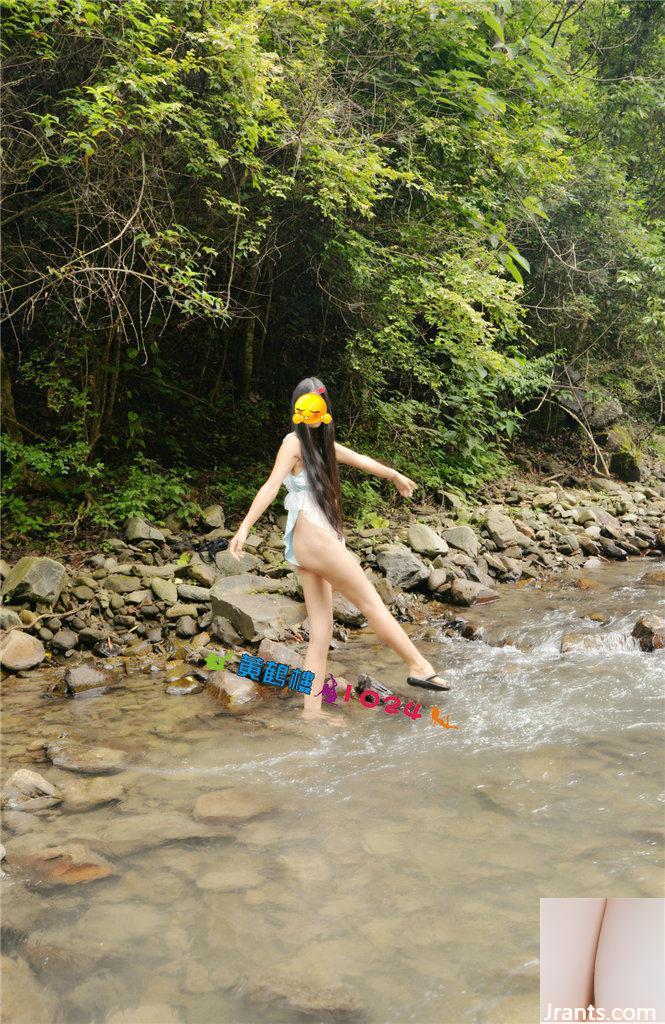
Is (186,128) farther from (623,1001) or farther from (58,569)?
(623,1001)

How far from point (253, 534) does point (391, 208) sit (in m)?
3.86

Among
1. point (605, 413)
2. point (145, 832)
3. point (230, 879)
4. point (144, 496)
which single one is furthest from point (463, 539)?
point (605, 413)

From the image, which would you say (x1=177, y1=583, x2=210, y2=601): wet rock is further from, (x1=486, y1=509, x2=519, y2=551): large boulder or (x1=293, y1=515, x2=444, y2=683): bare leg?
(x1=486, y1=509, x2=519, y2=551): large boulder

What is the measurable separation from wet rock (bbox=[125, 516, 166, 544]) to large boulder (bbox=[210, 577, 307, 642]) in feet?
3.41

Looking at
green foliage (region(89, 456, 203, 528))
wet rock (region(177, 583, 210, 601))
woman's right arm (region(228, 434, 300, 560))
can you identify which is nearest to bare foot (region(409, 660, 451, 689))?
woman's right arm (region(228, 434, 300, 560))

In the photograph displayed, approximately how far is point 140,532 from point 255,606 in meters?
1.77

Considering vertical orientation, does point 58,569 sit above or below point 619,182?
below

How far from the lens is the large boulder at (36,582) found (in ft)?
17.8

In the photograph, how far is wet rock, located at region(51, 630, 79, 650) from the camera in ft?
17.2

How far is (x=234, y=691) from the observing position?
4500 mm

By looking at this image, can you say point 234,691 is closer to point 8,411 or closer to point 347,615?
point 347,615

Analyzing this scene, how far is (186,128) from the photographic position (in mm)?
5648

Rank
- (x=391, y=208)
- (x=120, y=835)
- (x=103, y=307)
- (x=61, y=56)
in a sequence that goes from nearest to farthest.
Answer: (x=120, y=835) → (x=61, y=56) → (x=103, y=307) → (x=391, y=208)

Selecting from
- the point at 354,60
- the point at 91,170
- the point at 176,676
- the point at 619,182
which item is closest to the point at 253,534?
the point at 176,676
